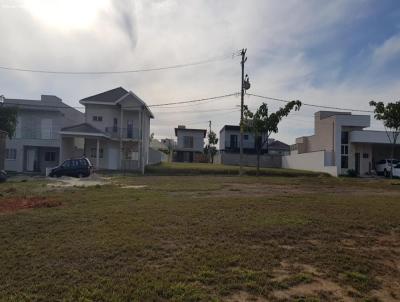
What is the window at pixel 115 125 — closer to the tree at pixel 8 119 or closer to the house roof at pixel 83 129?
the house roof at pixel 83 129

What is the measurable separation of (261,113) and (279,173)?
5910 mm

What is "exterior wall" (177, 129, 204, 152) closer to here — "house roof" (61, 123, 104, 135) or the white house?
the white house

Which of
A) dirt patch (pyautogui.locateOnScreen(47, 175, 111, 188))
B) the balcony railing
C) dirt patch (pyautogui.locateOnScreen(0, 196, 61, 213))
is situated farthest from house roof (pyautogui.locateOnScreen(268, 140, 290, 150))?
dirt patch (pyautogui.locateOnScreen(0, 196, 61, 213))

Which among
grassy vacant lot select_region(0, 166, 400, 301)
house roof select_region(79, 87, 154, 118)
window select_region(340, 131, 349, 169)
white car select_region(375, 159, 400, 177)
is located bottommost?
grassy vacant lot select_region(0, 166, 400, 301)

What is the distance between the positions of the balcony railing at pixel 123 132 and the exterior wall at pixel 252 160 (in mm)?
15043

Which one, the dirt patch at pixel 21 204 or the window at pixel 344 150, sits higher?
the window at pixel 344 150

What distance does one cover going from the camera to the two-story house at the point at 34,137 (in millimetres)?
39531

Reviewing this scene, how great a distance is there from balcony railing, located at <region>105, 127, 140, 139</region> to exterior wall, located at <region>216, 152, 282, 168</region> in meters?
15.0

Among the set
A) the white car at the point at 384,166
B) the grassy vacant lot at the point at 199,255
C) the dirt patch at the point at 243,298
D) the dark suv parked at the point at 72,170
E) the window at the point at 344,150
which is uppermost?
the window at the point at 344,150

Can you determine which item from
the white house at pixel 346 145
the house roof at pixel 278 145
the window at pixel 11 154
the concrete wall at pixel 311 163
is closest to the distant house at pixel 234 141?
the concrete wall at pixel 311 163

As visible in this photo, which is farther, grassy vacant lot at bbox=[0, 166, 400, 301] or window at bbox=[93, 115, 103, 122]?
window at bbox=[93, 115, 103, 122]

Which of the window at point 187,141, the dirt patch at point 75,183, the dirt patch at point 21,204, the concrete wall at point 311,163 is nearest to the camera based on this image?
the dirt patch at point 21,204

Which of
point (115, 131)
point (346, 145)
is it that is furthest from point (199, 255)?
point (346, 145)

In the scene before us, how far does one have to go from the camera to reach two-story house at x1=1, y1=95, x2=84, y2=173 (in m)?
39.5
